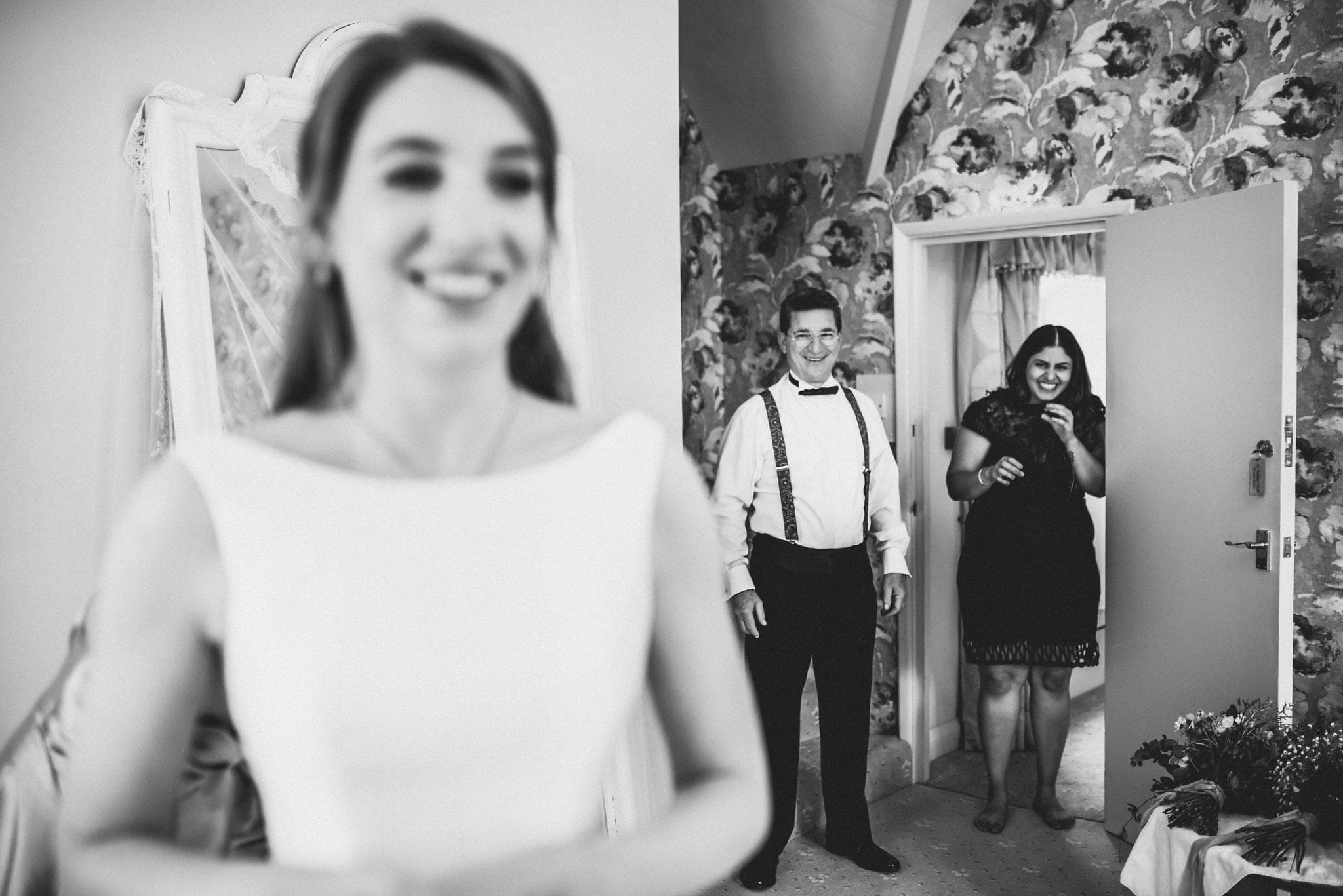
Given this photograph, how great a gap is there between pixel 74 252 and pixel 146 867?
0.95m

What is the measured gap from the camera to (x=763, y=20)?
3.43 metres

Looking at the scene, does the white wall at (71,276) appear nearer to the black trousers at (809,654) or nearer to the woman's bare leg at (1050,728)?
the black trousers at (809,654)

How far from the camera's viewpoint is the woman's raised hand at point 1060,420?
10.8ft

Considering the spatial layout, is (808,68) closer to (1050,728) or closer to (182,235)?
(1050,728)

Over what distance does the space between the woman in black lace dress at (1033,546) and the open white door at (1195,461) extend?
0.41 feet

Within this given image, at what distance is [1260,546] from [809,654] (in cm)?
127

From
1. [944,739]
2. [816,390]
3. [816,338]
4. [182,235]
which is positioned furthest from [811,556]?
[182,235]

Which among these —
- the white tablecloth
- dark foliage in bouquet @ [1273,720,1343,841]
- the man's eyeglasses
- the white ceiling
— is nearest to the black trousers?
the man's eyeglasses

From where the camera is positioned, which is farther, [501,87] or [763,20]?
[763,20]

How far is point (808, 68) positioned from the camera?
356 centimetres

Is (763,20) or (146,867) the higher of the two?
(763,20)

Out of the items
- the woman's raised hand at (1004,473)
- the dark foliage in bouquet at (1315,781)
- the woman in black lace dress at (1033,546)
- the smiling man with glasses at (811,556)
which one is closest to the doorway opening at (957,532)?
the woman in black lace dress at (1033,546)

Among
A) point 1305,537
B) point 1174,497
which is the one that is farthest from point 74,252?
point 1305,537

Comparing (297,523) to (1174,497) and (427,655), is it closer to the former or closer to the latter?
(427,655)
